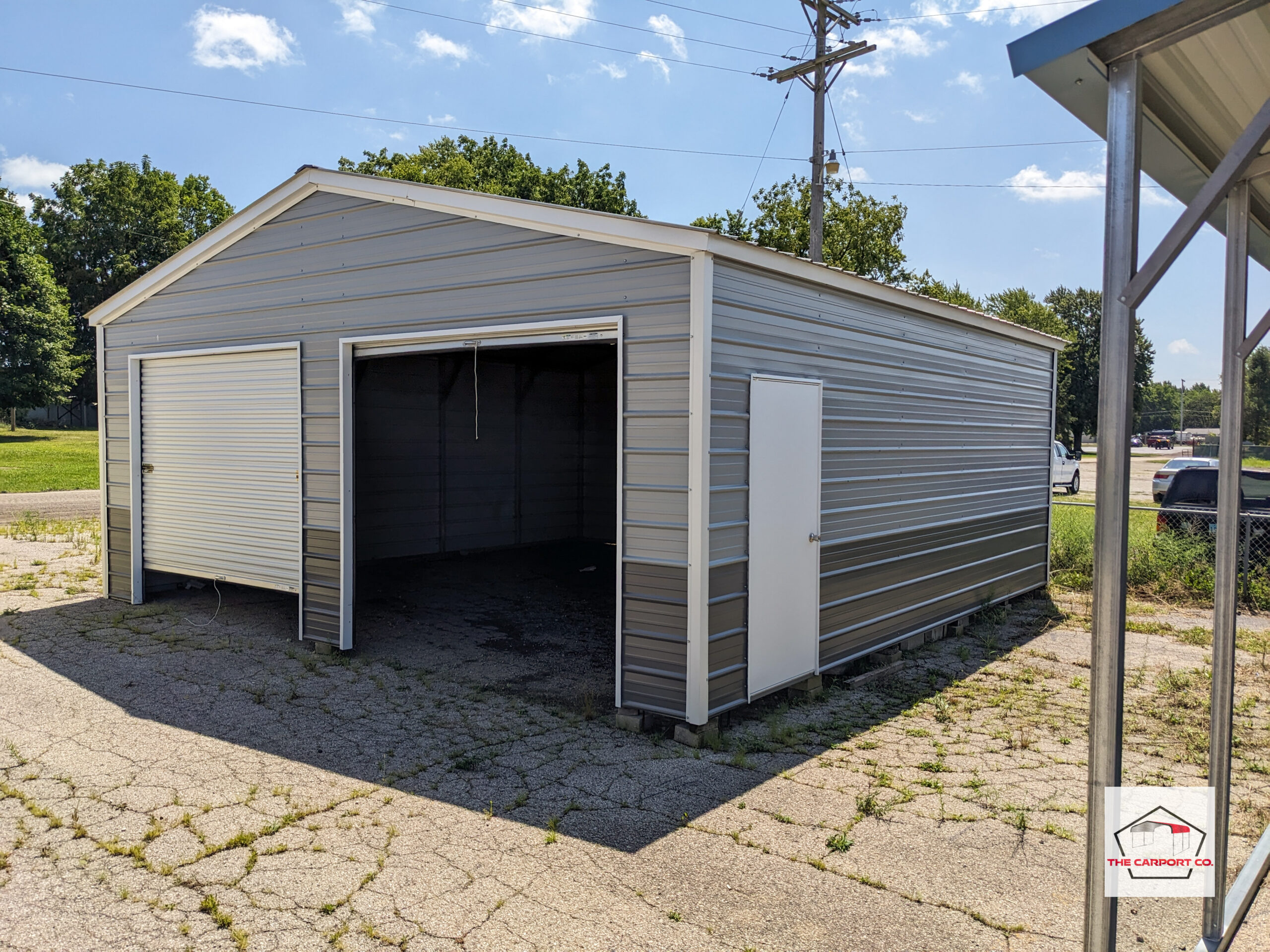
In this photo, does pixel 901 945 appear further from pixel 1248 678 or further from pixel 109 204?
pixel 109 204

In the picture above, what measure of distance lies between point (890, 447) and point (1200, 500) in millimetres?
6142

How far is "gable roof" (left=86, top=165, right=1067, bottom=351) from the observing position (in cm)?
474

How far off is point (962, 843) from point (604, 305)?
10.8ft

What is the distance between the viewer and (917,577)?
701 cm

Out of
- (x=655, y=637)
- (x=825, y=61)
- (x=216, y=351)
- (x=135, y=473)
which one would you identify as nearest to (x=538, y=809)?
(x=655, y=637)

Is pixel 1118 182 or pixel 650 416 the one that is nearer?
pixel 1118 182

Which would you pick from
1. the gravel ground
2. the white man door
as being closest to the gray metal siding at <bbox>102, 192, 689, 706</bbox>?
the white man door

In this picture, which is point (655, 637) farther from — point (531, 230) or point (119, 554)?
point (119, 554)

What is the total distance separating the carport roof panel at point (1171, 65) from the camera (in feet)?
6.98

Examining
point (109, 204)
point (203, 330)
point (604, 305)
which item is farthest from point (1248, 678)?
point (109, 204)

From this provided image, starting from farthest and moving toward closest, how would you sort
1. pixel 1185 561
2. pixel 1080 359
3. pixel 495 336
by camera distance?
pixel 1080 359
pixel 1185 561
pixel 495 336

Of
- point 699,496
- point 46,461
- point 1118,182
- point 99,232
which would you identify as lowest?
point 46,461

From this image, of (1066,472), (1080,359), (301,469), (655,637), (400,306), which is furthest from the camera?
(1080,359)

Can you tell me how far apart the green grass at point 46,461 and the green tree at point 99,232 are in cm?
959
